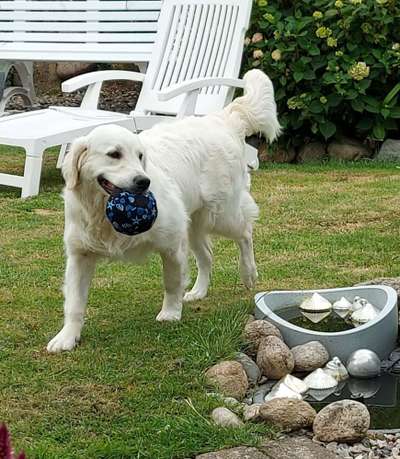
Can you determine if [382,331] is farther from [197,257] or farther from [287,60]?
[287,60]

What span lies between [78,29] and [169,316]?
6.46 metres

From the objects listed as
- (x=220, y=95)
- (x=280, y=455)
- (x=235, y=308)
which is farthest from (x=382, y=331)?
(x=220, y=95)

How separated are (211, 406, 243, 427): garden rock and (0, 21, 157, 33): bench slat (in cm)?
703

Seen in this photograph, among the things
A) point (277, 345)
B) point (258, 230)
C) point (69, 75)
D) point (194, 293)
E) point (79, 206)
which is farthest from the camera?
point (69, 75)

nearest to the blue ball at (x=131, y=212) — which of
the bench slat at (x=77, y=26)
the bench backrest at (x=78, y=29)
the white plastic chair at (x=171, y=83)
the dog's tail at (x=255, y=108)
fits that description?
the dog's tail at (x=255, y=108)

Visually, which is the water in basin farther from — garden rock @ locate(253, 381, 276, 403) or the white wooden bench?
the white wooden bench

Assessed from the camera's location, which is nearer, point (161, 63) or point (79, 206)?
point (79, 206)

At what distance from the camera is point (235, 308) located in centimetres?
442

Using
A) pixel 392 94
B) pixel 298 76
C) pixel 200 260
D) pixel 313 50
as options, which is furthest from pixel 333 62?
pixel 200 260

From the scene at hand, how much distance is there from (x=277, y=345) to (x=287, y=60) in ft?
17.8

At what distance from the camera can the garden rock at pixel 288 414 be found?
325 cm

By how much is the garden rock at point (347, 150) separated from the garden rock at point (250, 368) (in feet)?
17.8

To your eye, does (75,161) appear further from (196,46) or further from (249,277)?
(196,46)

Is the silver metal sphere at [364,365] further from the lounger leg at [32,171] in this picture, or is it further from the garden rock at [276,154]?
the garden rock at [276,154]
